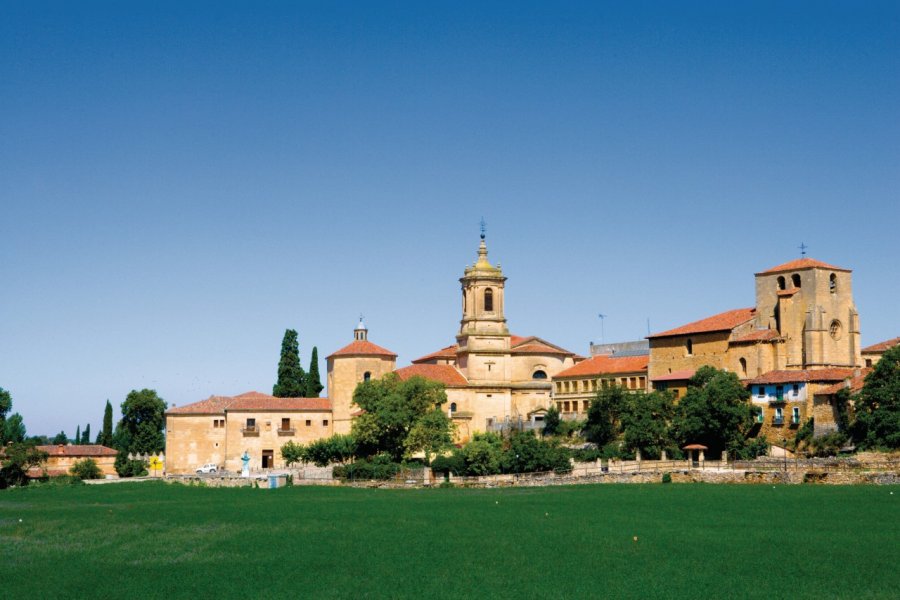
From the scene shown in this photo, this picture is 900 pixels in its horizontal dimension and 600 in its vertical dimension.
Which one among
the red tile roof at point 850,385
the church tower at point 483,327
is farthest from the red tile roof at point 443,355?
the red tile roof at point 850,385

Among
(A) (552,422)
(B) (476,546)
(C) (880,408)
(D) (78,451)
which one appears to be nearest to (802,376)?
(C) (880,408)

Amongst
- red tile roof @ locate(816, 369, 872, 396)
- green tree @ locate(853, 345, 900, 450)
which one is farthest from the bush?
green tree @ locate(853, 345, 900, 450)

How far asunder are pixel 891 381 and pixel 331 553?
36.6 m

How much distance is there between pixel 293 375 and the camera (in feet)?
302

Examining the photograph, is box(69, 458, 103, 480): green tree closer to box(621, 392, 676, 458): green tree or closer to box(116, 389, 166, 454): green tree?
box(116, 389, 166, 454): green tree

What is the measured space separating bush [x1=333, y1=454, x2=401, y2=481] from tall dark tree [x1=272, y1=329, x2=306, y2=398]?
23697 mm

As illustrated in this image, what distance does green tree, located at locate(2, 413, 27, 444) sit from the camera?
255 feet

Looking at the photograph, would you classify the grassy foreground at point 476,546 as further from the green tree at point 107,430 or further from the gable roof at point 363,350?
the green tree at point 107,430

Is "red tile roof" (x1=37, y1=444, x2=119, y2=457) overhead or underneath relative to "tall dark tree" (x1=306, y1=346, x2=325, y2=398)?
underneath

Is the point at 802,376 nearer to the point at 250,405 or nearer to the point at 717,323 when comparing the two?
the point at 717,323

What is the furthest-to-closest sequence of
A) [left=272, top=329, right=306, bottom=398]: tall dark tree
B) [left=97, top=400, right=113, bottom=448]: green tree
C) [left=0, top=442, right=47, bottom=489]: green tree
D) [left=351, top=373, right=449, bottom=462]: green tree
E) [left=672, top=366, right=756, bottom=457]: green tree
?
[left=97, top=400, right=113, bottom=448]: green tree, [left=272, top=329, right=306, bottom=398]: tall dark tree, [left=0, top=442, right=47, bottom=489]: green tree, [left=351, top=373, right=449, bottom=462]: green tree, [left=672, top=366, right=756, bottom=457]: green tree

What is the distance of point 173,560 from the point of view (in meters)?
32.7

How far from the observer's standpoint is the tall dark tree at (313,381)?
9138 centimetres

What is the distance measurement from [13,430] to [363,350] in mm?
24478
